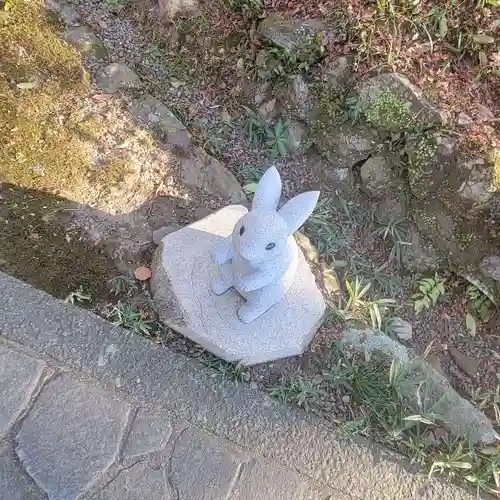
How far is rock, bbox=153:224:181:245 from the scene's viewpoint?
312 centimetres

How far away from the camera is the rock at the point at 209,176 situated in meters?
3.38

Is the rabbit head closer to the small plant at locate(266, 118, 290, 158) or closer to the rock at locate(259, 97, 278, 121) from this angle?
the small plant at locate(266, 118, 290, 158)

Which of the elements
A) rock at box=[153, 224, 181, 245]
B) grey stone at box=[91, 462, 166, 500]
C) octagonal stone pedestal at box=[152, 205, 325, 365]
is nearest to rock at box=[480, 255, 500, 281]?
octagonal stone pedestal at box=[152, 205, 325, 365]

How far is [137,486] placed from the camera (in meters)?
2.57

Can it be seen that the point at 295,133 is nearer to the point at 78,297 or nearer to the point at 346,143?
the point at 346,143

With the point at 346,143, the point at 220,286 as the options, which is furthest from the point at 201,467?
the point at 346,143

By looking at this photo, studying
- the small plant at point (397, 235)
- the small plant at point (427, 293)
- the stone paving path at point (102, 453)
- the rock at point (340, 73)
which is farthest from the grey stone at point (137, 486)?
the rock at point (340, 73)

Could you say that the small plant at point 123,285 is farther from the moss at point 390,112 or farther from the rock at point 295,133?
the moss at point 390,112

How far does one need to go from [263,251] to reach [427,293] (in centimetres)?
162

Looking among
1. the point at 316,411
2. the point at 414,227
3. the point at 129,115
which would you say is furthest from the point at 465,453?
the point at 129,115

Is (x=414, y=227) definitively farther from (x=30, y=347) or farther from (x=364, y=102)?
(x=30, y=347)

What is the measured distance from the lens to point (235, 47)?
151 inches

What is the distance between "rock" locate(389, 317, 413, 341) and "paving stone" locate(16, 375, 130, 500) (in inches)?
64.4

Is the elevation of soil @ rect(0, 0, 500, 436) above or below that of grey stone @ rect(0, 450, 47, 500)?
above
